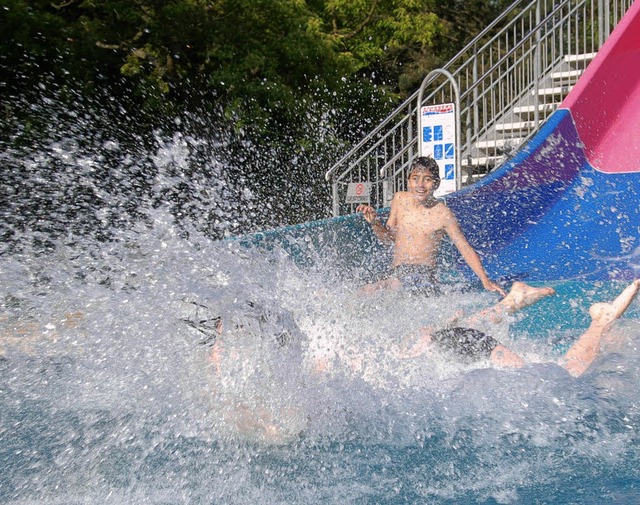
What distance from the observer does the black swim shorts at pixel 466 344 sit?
3939 millimetres

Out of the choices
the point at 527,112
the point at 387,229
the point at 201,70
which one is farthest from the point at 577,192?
the point at 201,70

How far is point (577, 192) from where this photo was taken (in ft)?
22.3

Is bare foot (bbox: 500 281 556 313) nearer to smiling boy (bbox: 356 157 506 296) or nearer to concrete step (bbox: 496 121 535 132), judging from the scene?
smiling boy (bbox: 356 157 506 296)

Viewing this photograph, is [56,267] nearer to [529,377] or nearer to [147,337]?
[147,337]

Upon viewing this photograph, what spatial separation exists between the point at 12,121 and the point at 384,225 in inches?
253

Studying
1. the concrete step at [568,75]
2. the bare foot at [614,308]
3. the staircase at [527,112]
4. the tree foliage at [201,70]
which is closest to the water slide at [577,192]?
the staircase at [527,112]

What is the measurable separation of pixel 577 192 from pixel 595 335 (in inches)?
116

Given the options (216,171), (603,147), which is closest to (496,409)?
(603,147)

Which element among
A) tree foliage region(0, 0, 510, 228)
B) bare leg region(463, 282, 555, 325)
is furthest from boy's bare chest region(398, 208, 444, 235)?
tree foliage region(0, 0, 510, 228)

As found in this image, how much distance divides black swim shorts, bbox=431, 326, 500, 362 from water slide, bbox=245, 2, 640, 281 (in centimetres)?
239

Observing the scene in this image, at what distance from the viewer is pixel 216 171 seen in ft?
38.6

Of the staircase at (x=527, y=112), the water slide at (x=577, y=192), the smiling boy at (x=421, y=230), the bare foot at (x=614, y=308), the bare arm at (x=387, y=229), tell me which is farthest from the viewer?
the staircase at (x=527, y=112)

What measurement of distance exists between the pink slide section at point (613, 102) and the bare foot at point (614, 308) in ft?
9.26

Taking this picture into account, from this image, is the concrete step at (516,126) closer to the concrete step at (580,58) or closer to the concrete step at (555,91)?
the concrete step at (555,91)
